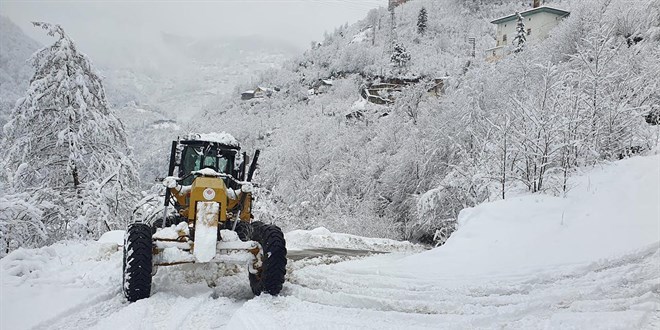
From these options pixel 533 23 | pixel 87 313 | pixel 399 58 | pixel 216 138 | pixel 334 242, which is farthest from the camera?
pixel 399 58

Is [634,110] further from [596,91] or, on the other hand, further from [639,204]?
[639,204]

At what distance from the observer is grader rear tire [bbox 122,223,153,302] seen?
205 inches

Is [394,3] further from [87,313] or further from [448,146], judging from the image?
[87,313]

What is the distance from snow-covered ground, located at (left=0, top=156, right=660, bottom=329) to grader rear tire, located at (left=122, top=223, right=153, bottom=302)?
0.16 m

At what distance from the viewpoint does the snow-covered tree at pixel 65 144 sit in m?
13.0

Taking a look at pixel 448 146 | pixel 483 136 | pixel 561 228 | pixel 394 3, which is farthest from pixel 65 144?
pixel 394 3

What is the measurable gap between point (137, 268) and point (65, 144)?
1028 centimetres

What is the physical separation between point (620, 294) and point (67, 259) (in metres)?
8.00

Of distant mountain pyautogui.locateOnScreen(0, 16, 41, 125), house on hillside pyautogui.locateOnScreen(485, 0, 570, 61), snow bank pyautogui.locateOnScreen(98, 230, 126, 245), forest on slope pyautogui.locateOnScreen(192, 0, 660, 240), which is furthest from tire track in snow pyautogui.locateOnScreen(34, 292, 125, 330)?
house on hillside pyautogui.locateOnScreen(485, 0, 570, 61)

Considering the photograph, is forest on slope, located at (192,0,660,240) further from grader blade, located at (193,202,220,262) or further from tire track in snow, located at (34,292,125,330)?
tire track in snow, located at (34,292,125,330)

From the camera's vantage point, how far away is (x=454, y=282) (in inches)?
241

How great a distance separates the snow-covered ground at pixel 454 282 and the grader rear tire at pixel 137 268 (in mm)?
160

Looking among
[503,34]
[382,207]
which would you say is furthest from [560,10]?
[382,207]

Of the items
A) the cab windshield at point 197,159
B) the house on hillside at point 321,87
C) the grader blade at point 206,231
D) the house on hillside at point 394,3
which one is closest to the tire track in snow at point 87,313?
the grader blade at point 206,231
